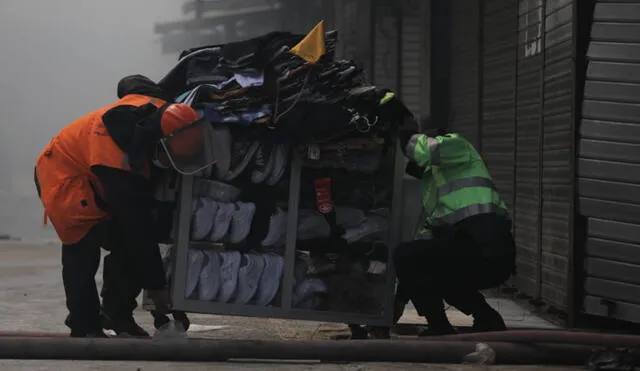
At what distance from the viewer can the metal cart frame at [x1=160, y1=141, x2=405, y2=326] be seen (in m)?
5.95

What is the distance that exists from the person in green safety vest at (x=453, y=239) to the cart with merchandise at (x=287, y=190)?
0.57 ft

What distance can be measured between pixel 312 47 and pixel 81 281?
73.3 inches

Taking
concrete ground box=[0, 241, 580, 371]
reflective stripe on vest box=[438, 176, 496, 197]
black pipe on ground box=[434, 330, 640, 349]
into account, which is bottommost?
concrete ground box=[0, 241, 580, 371]

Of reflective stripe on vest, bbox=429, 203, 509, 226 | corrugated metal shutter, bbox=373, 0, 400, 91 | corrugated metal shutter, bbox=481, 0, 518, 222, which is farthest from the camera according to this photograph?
corrugated metal shutter, bbox=373, 0, 400, 91

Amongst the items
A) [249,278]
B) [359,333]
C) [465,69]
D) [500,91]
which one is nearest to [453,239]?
[359,333]

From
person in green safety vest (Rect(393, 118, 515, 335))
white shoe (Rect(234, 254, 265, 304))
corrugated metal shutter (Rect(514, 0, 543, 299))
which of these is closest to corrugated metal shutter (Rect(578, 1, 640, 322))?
person in green safety vest (Rect(393, 118, 515, 335))

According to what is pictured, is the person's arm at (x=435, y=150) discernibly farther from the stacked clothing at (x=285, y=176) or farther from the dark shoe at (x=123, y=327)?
the dark shoe at (x=123, y=327)

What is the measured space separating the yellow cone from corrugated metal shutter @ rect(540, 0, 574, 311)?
2.03 meters

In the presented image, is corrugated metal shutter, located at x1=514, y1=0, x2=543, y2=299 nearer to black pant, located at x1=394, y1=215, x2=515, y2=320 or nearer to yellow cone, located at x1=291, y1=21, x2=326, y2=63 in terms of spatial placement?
black pant, located at x1=394, y1=215, x2=515, y2=320

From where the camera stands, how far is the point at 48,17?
2347 centimetres

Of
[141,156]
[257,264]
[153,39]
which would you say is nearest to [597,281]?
[257,264]

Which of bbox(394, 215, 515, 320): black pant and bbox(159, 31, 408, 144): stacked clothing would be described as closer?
bbox(159, 31, 408, 144): stacked clothing

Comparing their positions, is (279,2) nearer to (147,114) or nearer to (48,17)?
(48,17)

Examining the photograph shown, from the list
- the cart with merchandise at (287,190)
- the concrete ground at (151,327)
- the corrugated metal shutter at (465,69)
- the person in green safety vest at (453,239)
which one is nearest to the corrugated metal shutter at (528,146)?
the concrete ground at (151,327)
